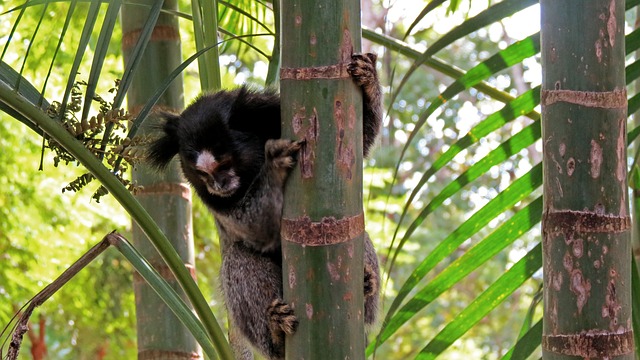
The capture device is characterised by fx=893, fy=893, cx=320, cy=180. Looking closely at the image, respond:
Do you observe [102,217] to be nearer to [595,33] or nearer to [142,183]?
[142,183]

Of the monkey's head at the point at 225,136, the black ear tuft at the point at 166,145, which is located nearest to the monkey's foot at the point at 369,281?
the monkey's head at the point at 225,136

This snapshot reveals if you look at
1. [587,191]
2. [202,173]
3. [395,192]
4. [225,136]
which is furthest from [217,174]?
[395,192]

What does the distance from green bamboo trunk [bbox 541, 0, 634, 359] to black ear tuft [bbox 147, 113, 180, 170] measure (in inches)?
56.7

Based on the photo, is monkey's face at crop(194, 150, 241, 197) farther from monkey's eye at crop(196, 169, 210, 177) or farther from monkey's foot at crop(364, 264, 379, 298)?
monkey's foot at crop(364, 264, 379, 298)

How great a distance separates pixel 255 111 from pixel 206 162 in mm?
252

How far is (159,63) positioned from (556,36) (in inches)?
57.8

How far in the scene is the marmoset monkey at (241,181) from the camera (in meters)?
2.72

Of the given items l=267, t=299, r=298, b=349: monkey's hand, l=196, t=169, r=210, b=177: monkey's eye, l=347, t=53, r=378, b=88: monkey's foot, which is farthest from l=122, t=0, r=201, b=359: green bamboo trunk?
l=347, t=53, r=378, b=88: monkey's foot

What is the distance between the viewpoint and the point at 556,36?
1859mm

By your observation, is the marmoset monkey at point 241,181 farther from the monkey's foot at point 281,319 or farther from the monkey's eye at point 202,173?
the monkey's foot at point 281,319

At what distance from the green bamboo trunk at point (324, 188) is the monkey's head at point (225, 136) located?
992mm

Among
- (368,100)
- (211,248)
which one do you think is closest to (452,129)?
(211,248)

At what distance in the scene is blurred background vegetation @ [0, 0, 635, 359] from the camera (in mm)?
2260

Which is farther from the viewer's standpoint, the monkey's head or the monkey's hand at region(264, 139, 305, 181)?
the monkey's head
